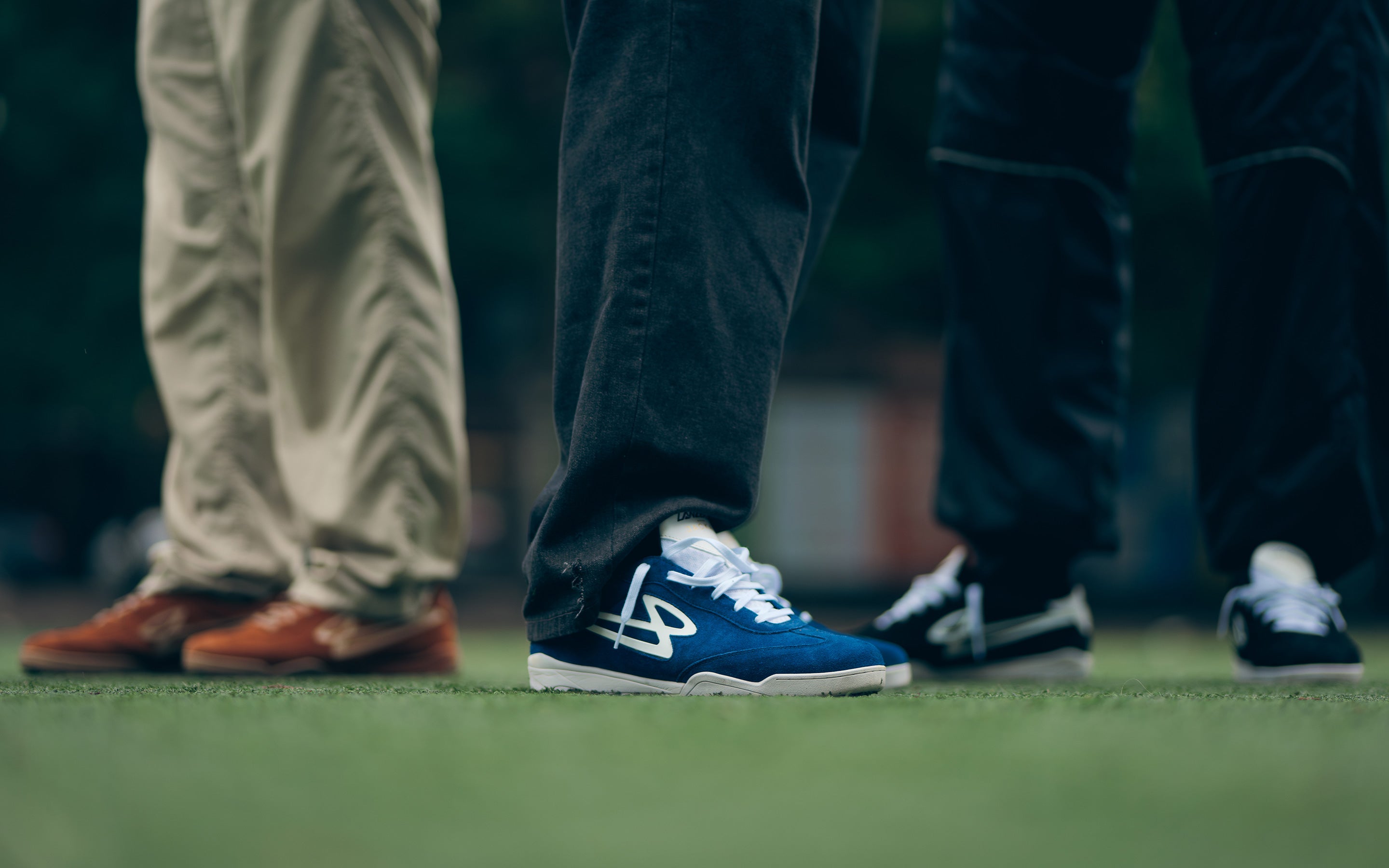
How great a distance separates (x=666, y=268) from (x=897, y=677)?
603 mm

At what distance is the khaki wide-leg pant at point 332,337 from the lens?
6.36 feet

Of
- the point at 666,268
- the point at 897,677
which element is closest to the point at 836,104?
the point at 666,268

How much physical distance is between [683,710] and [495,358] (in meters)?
12.5

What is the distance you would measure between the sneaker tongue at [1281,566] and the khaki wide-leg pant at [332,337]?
1.17 m

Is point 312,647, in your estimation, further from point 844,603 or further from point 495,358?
point 495,358

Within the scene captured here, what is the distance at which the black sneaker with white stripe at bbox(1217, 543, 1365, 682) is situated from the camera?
1.79 metres

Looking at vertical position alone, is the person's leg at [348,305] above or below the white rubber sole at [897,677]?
above

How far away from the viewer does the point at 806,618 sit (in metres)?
1.47

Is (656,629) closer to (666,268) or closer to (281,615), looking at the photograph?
(666,268)

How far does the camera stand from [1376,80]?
1.97m

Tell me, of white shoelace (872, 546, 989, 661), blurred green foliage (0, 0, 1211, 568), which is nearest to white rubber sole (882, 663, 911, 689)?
white shoelace (872, 546, 989, 661)

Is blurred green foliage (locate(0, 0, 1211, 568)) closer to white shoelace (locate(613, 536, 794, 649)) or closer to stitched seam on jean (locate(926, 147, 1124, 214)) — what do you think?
stitched seam on jean (locate(926, 147, 1124, 214))

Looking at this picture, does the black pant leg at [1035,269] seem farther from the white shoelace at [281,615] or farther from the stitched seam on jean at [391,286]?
the white shoelace at [281,615]

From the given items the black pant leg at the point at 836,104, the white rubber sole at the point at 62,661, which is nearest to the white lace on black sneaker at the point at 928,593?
the black pant leg at the point at 836,104
